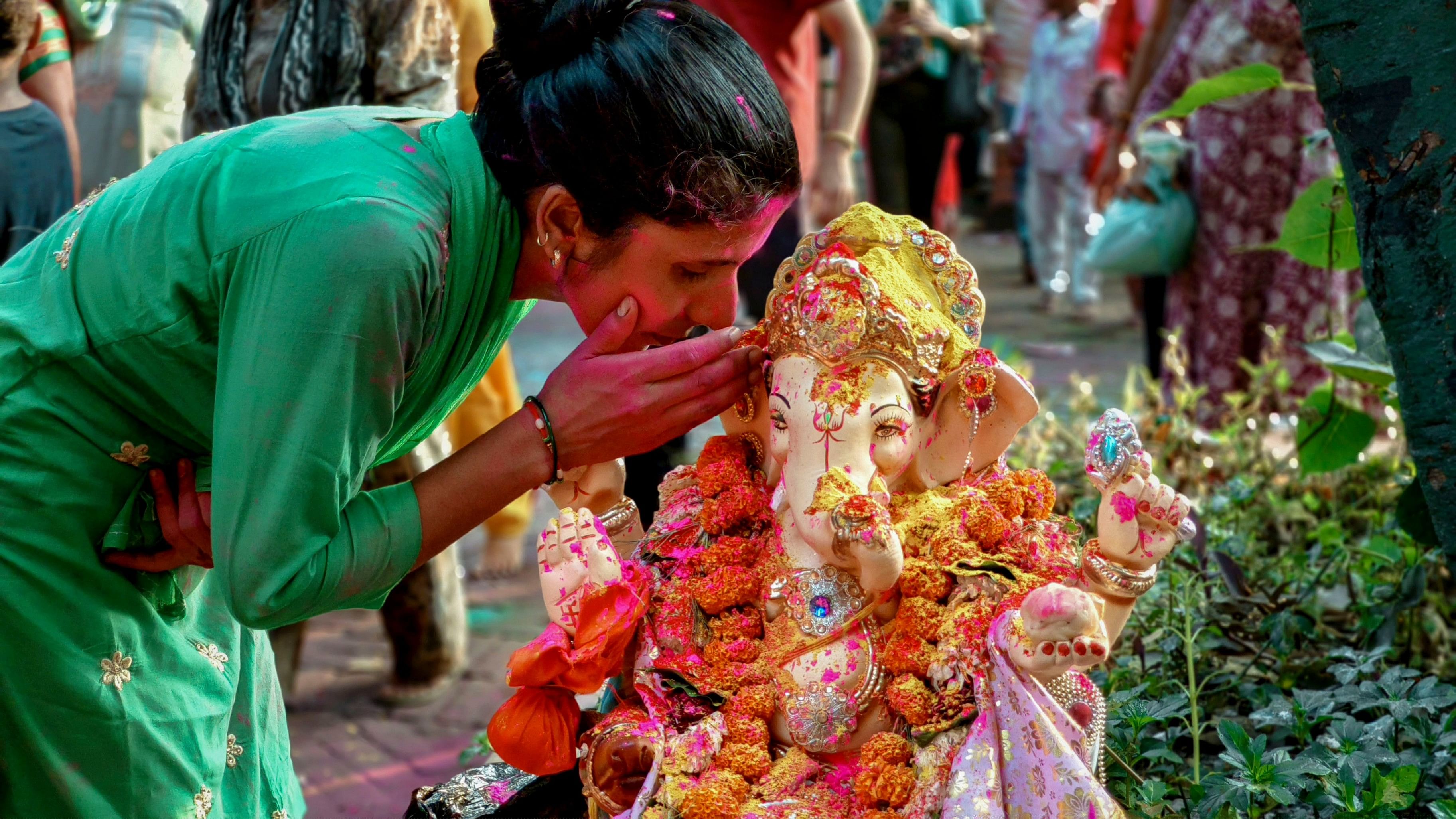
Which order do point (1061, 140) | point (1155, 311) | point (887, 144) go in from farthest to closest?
1. point (1061, 140)
2. point (887, 144)
3. point (1155, 311)

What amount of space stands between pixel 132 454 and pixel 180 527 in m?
0.12

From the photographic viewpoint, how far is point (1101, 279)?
11.5 m

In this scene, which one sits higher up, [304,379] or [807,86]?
[304,379]

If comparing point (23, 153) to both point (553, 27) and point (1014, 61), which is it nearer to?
point (553, 27)

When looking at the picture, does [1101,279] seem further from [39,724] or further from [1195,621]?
[39,724]

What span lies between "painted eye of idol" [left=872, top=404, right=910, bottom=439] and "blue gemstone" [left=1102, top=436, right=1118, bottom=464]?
1.13 ft

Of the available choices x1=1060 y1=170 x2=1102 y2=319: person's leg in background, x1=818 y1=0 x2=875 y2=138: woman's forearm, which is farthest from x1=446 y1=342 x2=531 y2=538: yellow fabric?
x1=1060 y1=170 x2=1102 y2=319: person's leg in background

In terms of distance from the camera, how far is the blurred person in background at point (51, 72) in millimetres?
3426

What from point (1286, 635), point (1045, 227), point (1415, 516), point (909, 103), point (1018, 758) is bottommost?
point (1045, 227)

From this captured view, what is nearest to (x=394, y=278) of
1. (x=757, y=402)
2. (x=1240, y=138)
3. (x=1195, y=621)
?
(x=757, y=402)

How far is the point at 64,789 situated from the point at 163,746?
131 mm

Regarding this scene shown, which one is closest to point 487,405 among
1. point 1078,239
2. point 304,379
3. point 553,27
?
point 553,27

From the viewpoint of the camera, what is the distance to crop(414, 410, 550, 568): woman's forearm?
172cm

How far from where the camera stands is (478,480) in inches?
68.1
